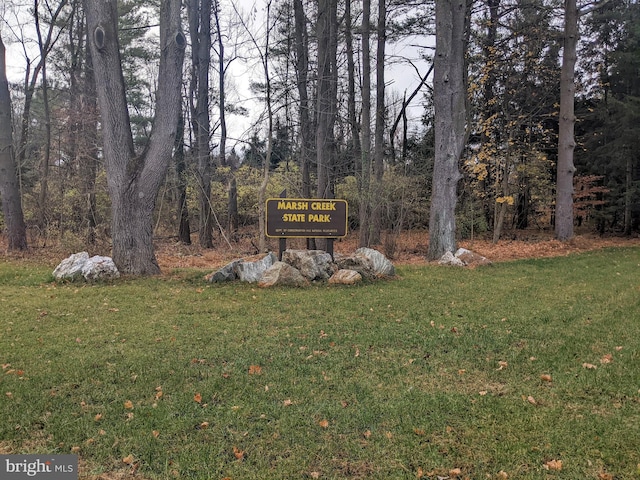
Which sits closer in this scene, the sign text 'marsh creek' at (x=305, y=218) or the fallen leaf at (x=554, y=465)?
the fallen leaf at (x=554, y=465)

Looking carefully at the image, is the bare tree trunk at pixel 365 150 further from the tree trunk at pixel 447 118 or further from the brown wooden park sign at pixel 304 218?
the brown wooden park sign at pixel 304 218

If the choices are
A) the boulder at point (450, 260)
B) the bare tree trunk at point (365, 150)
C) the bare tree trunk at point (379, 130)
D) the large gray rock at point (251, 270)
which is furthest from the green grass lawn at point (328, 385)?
the bare tree trunk at point (379, 130)

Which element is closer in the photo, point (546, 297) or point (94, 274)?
point (546, 297)

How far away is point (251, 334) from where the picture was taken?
5035 millimetres

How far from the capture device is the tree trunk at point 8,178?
12227 millimetres

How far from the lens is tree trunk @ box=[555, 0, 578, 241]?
1425 cm

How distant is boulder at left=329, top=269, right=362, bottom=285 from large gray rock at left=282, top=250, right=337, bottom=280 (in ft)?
0.73

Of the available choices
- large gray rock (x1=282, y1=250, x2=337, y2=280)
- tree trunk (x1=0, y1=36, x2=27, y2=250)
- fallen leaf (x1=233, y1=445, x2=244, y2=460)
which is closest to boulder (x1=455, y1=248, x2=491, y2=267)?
large gray rock (x1=282, y1=250, x2=337, y2=280)

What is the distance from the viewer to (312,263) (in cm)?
838

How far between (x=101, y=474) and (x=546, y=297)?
6455 mm

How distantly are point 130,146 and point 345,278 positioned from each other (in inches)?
203

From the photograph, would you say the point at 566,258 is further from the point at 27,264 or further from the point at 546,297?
the point at 27,264

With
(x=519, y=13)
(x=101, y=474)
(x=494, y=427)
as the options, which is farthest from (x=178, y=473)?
(x=519, y=13)

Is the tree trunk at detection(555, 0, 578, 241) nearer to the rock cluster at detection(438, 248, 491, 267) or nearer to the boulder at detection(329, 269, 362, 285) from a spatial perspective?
the rock cluster at detection(438, 248, 491, 267)
